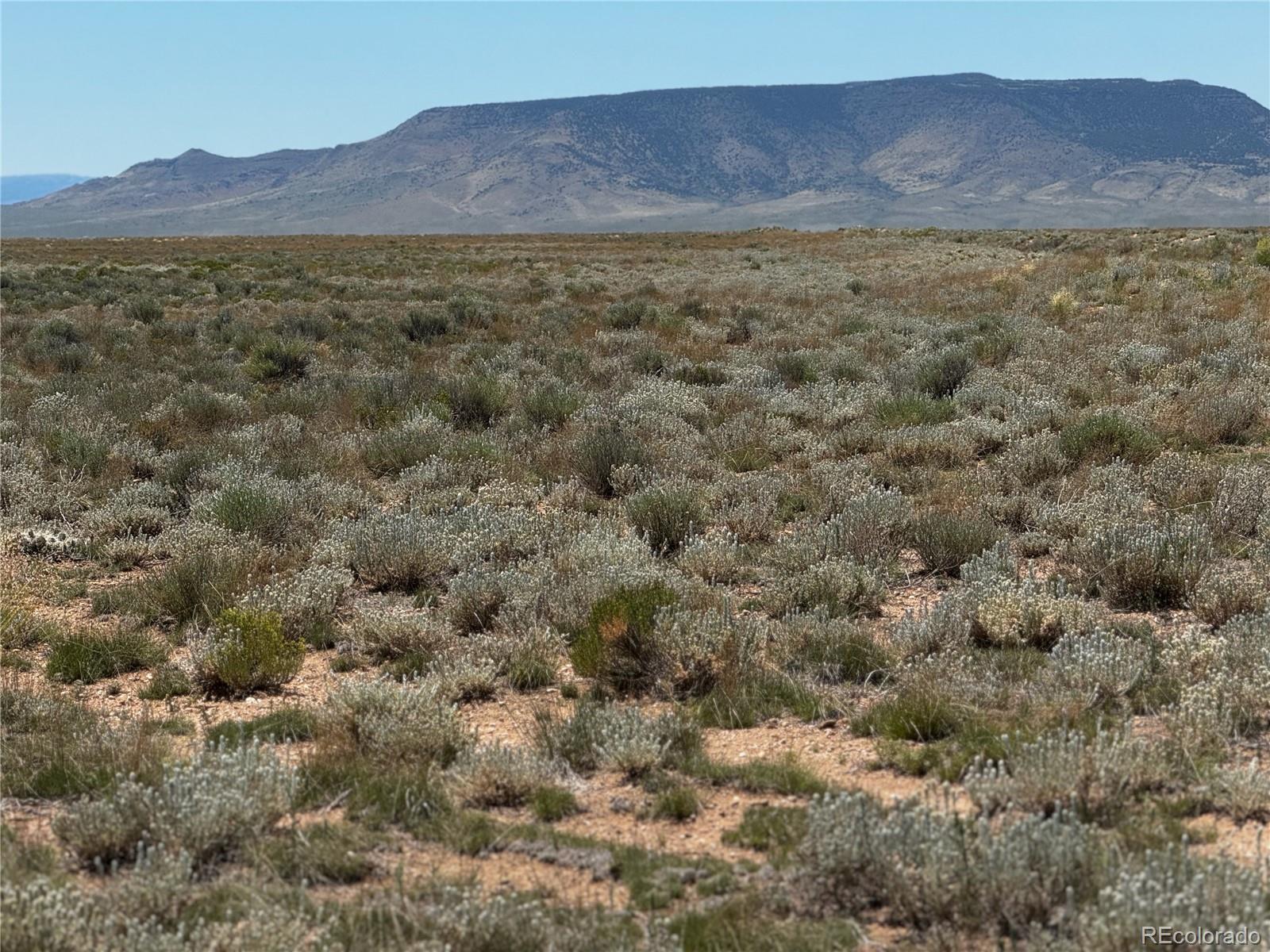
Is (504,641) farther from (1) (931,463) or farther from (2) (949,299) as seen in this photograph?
(2) (949,299)

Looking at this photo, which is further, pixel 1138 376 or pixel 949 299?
pixel 949 299

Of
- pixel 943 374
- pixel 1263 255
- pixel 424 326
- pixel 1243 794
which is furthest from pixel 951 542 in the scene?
pixel 1263 255

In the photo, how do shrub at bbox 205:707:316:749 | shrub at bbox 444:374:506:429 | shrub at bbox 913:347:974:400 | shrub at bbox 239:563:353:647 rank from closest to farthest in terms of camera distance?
shrub at bbox 205:707:316:749, shrub at bbox 239:563:353:647, shrub at bbox 444:374:506:429, shrub at bbox 913:347:974:400


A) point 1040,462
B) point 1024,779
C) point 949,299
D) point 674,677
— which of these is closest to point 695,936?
point 1024,779

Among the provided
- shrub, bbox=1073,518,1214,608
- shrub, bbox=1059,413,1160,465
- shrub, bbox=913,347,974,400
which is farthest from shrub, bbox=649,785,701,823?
shrub, bbox=913,347,974,400

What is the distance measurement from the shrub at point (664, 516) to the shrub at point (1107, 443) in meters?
3.69

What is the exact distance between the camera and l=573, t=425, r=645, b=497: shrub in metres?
9.47

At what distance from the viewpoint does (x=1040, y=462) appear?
9.00 meters

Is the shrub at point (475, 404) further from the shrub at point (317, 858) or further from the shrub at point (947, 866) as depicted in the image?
the shrub at point (947, 866)

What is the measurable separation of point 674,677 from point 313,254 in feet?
169

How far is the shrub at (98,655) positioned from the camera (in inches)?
233

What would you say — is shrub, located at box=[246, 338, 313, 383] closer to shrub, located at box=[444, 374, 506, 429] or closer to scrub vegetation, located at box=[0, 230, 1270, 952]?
scrub vegetation, located at box=[0, 230, 1270, 952]

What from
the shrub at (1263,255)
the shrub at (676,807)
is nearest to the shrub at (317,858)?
the shrub at (676,807)

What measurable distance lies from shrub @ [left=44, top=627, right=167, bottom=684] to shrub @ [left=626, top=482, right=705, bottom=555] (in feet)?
11.3
